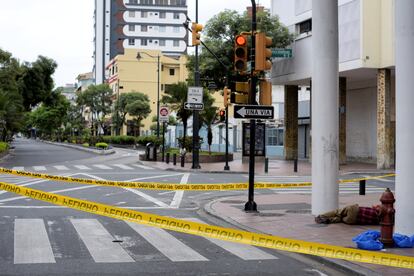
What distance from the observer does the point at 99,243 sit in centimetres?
906

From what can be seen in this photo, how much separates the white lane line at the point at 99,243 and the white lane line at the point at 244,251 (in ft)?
5.28

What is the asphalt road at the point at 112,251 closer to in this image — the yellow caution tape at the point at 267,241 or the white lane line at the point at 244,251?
the white lane line at the point at 244,251

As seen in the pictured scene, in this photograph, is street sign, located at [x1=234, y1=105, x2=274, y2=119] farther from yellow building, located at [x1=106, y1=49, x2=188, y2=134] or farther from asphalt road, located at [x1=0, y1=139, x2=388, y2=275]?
yellow building, located at [x1=106, y1=49, x2=188, y2=134]

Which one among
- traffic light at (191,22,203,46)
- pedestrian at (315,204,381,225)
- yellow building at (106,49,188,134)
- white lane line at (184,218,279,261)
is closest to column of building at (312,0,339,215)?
pedestrian at (315,204,381,225)

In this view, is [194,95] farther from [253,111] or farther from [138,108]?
[138,108]

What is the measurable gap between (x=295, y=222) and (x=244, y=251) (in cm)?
297

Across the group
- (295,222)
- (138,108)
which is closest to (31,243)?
(295,222)

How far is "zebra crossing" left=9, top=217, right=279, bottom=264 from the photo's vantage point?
26.3 ft

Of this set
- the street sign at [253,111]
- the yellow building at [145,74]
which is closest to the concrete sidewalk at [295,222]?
the street sign at [253,111]

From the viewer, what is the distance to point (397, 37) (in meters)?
9.36

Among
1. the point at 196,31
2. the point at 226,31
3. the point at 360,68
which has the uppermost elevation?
the point at 226,31

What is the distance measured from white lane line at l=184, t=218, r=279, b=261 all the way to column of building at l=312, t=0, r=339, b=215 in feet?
11.0

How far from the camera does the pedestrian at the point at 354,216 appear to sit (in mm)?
10875

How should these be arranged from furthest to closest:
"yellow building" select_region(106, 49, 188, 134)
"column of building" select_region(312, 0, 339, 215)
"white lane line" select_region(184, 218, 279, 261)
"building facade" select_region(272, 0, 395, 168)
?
1. "yellow building" select_region(106, 49, 188, 134)
2. "building facade" select_region(272, 0, 395, 168)
3. "column of building" select_region(312, 0, 339, 215)
4. "white lane line" select_region(184, 218, 279, 261)
